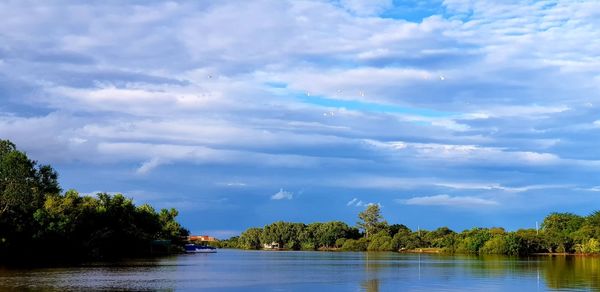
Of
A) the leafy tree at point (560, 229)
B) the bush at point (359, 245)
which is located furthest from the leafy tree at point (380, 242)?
the leafy tree at point (560, 229)

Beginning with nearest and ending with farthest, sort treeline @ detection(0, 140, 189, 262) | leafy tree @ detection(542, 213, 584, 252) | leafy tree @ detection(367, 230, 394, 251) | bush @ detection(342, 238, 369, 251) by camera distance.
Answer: treeline @ detection(0, 140, 189, 262) < leafy tree @ detection(542, 213, 584, 252) < leafy tree @ detection(367, 230, 394, 251) < bush @ detection(342, 238, 369, 251)

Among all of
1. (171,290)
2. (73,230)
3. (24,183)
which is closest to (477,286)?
(171,290)

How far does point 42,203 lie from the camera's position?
83.7 metres

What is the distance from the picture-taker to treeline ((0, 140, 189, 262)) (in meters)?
75.6

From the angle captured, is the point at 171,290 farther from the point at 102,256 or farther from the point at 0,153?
the point at 102,256

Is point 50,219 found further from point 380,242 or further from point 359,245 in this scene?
point 359,245

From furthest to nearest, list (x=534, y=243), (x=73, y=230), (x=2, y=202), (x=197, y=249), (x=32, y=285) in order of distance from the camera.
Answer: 1. (x=197, y=249)
2. (x=534, y=243)
3. (x=73, y=230)
4. (x=2, y=202)
5. (x=32, y=285)

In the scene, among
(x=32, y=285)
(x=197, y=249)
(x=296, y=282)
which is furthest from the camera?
(x=197, y=249)

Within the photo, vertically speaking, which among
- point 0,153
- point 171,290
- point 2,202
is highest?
point 0,153

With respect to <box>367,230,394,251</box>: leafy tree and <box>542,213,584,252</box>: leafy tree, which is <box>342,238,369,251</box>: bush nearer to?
<box>367,230,394,251</box>: leafy tree

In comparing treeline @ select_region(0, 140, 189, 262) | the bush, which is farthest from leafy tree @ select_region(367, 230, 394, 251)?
treeline @ select_region(0, 140, 189, 262)

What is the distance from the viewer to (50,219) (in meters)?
81.0

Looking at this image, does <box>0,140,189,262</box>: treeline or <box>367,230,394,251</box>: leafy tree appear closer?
<box>0,140,189,262</box>: treeline

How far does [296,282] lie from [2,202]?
42204 mm
